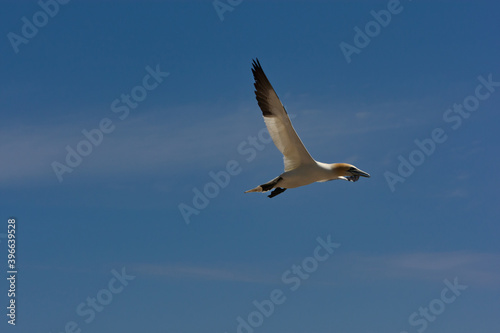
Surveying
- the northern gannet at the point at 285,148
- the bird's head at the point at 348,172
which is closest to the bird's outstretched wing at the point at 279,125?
the northern gannet at the point at 285,148

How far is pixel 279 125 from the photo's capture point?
131ft

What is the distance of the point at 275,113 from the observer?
40.1 m

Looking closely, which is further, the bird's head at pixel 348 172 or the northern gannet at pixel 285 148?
the bird's head at pixel 348 172

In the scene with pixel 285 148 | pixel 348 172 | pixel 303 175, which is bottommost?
pixel 303 175

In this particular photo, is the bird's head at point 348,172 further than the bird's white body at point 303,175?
Yes

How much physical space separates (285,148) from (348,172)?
2.70 m

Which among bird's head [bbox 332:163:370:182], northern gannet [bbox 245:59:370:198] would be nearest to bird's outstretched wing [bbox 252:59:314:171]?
northern gannet [bbox 245:59:370:198]

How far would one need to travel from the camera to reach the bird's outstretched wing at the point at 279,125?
39.9 m

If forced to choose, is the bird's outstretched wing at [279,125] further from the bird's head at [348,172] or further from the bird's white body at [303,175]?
the bird's head at [348,172]

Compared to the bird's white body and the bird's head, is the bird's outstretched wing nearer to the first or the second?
the bird's white body

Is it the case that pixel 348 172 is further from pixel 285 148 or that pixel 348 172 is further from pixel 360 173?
pixel 285 148

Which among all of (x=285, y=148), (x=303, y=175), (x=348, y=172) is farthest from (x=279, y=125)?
(x=348, y=172)

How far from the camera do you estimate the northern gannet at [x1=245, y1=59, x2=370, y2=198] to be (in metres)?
40.0

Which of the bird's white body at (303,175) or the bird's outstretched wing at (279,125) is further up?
the bird's outstretched wing at (279,125)
